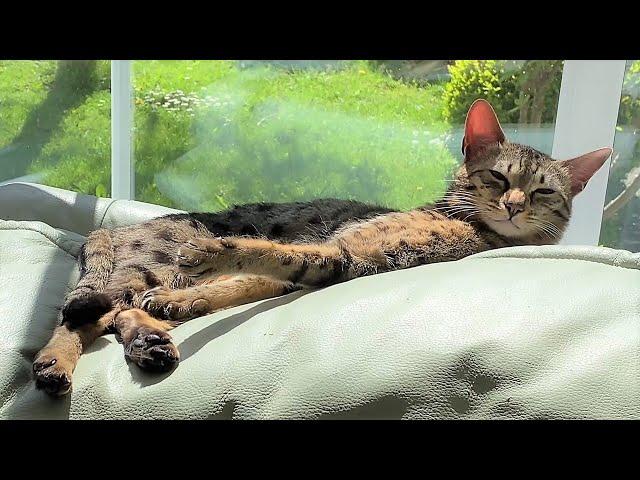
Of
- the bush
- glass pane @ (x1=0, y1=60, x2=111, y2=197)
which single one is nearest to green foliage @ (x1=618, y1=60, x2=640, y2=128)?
the bush

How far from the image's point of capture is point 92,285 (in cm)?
165

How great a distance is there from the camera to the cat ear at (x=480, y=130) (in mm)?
1939

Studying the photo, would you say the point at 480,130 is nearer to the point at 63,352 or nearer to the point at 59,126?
the point at 63,352

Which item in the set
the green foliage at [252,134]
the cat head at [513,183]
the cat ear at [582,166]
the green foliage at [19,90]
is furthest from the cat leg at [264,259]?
the green foliage at [19,90]

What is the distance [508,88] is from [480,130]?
48.8 inches

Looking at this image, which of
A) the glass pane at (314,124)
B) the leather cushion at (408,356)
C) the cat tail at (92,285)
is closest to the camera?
the leather cushion at (408,356)

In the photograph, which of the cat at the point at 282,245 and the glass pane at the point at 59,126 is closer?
the cat at the point at 282,245

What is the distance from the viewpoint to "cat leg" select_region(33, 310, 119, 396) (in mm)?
1178

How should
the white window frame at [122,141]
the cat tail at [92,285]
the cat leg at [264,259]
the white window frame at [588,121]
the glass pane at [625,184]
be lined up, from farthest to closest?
1. the white window frame at [122,141]
2. the glass pane at [625,184]
3. the white window frame at [588,121]
4. the cat tail at [92,285]
5. the cat leg at [264,259]

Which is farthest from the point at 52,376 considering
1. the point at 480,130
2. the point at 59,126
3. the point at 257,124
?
the point at 59,126

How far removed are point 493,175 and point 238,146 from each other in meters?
1.98

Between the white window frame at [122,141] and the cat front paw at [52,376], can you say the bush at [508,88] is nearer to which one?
the white window frame at [122,141]

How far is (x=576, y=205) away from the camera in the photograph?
115 inches
